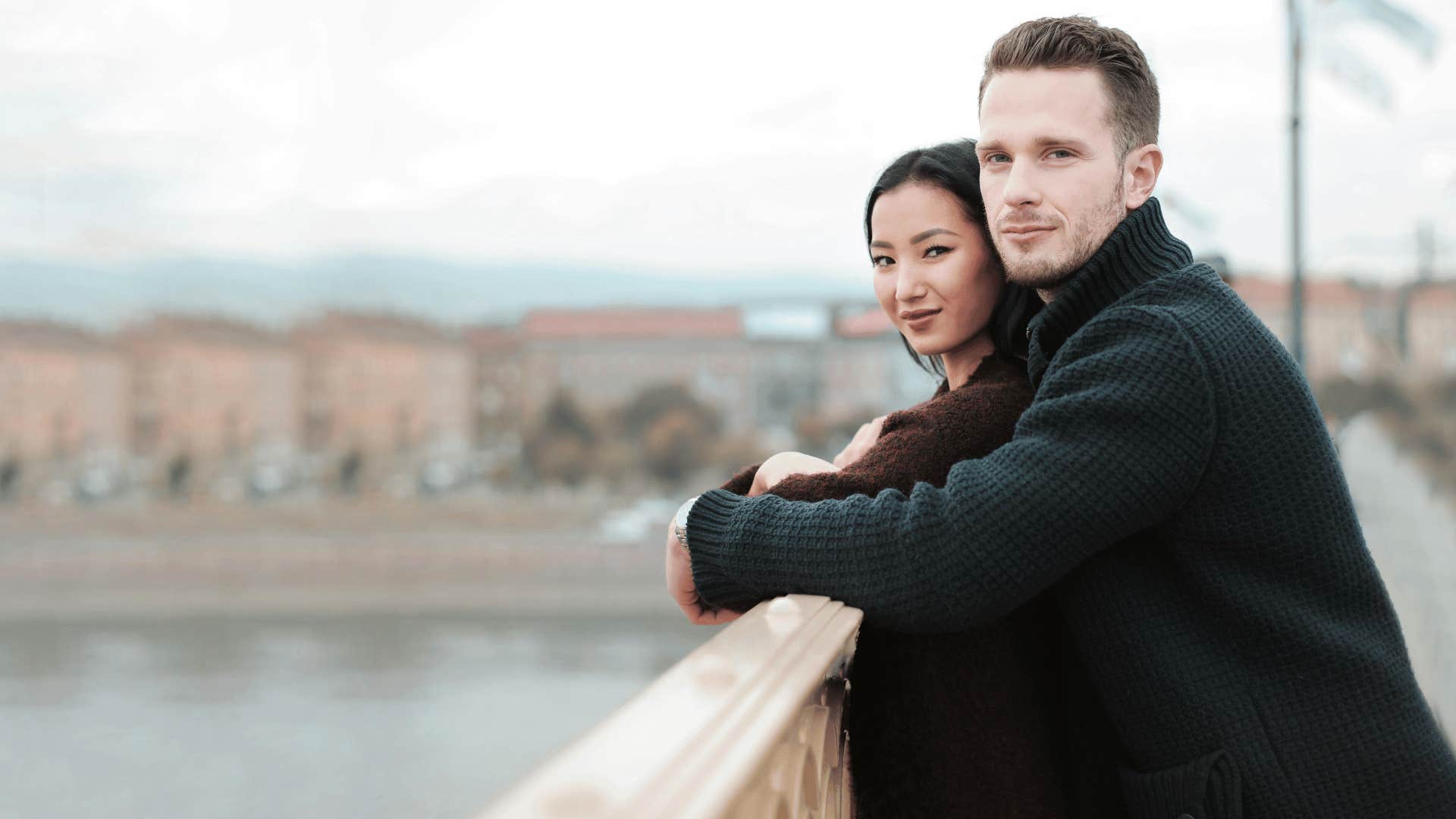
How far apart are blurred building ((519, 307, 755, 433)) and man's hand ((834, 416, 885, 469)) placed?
50084mm

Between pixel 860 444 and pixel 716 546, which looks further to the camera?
pixel 860 444

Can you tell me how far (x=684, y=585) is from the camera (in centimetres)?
106

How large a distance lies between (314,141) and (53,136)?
13.9m

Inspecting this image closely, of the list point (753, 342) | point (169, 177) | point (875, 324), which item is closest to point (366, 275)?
point (169, 177)

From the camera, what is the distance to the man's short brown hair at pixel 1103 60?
0.97 meters

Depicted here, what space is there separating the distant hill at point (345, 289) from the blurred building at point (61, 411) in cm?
198

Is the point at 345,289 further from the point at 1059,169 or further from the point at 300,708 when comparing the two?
the point at 1059,169

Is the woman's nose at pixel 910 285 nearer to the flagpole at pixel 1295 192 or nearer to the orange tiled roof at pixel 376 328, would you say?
the flagpole at pixel 1295 192

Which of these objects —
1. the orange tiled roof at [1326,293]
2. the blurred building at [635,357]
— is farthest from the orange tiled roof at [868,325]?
the blurred building at [635,357]

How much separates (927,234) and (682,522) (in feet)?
1.11

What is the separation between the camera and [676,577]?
3.49 ft

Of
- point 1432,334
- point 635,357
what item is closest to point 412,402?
point 635,357

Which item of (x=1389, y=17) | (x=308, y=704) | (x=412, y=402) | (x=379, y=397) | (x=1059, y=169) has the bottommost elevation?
(x=308, y=704)

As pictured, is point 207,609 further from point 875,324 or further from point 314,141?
point 875,324
